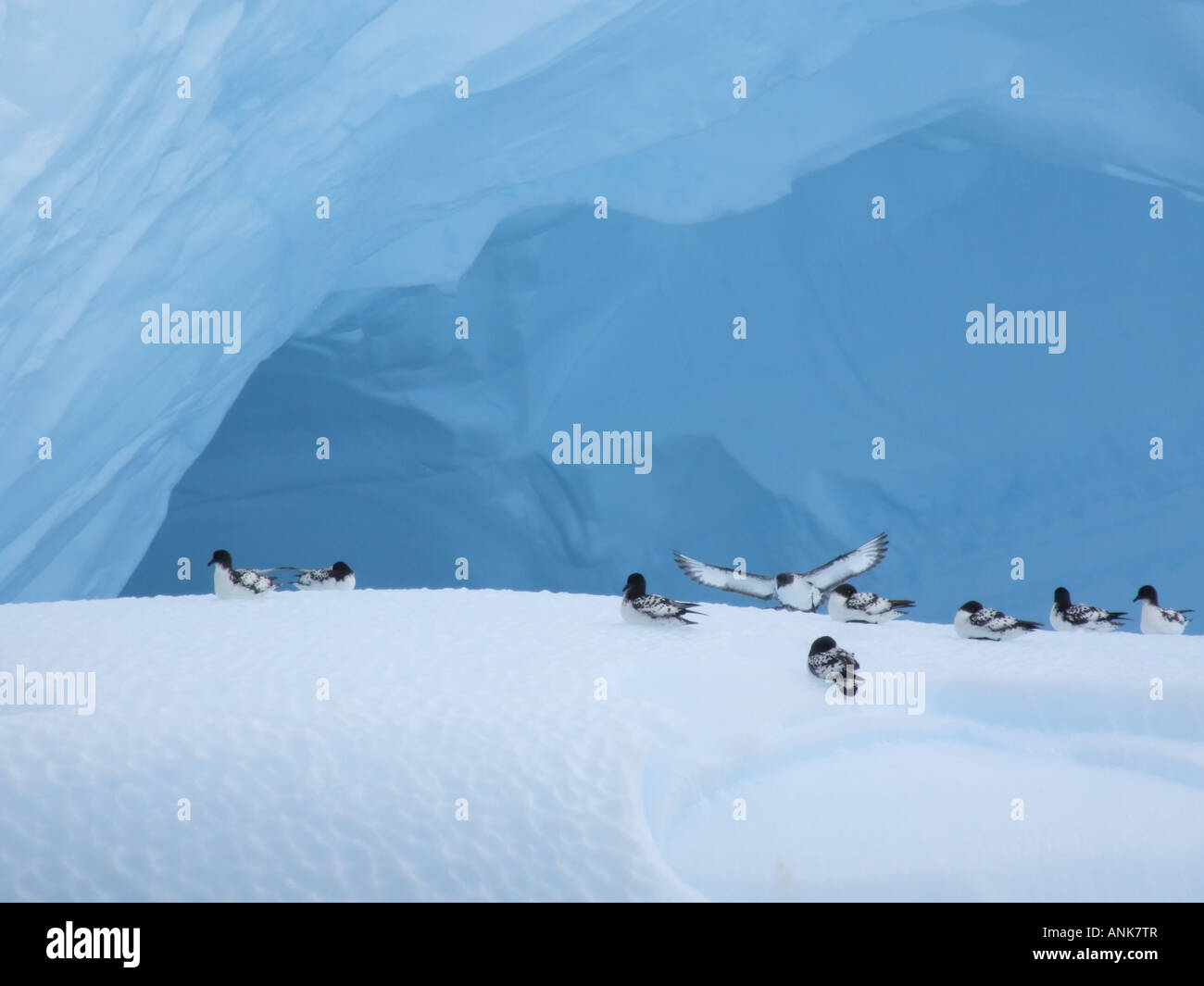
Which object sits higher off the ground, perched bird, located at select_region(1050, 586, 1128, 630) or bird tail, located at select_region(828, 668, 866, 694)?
perched bird, located at select_region(1050, 586, 1128, 630)

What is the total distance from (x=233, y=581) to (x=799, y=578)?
3243mm

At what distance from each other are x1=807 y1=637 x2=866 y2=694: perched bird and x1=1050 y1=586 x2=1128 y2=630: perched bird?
2220 mm

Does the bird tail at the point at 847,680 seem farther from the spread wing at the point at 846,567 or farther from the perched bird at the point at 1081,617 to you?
the spread wing at the point at 846,567

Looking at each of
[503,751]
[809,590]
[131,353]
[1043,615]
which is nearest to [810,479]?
[1043,615]

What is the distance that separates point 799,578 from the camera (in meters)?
6.35

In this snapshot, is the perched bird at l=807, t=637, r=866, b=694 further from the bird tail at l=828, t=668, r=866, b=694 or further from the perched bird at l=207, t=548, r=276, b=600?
the perched bird at l=207, t=548, r=276, b=600

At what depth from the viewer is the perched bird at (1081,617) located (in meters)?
5.60

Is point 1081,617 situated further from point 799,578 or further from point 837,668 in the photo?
point 837,668

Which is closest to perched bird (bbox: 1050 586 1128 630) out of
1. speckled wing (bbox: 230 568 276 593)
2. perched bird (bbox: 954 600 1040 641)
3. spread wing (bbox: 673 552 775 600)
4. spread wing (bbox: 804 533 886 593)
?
perched bird (bbox: 954 600 1040 641)

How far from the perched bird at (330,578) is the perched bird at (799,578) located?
198cm

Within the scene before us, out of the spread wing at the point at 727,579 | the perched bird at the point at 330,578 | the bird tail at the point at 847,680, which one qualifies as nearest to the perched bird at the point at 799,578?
the spread wing at the point at 727,579

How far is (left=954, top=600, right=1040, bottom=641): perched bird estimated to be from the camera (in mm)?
4719

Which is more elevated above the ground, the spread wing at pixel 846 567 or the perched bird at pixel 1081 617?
the spread wing at pixel 846 567
